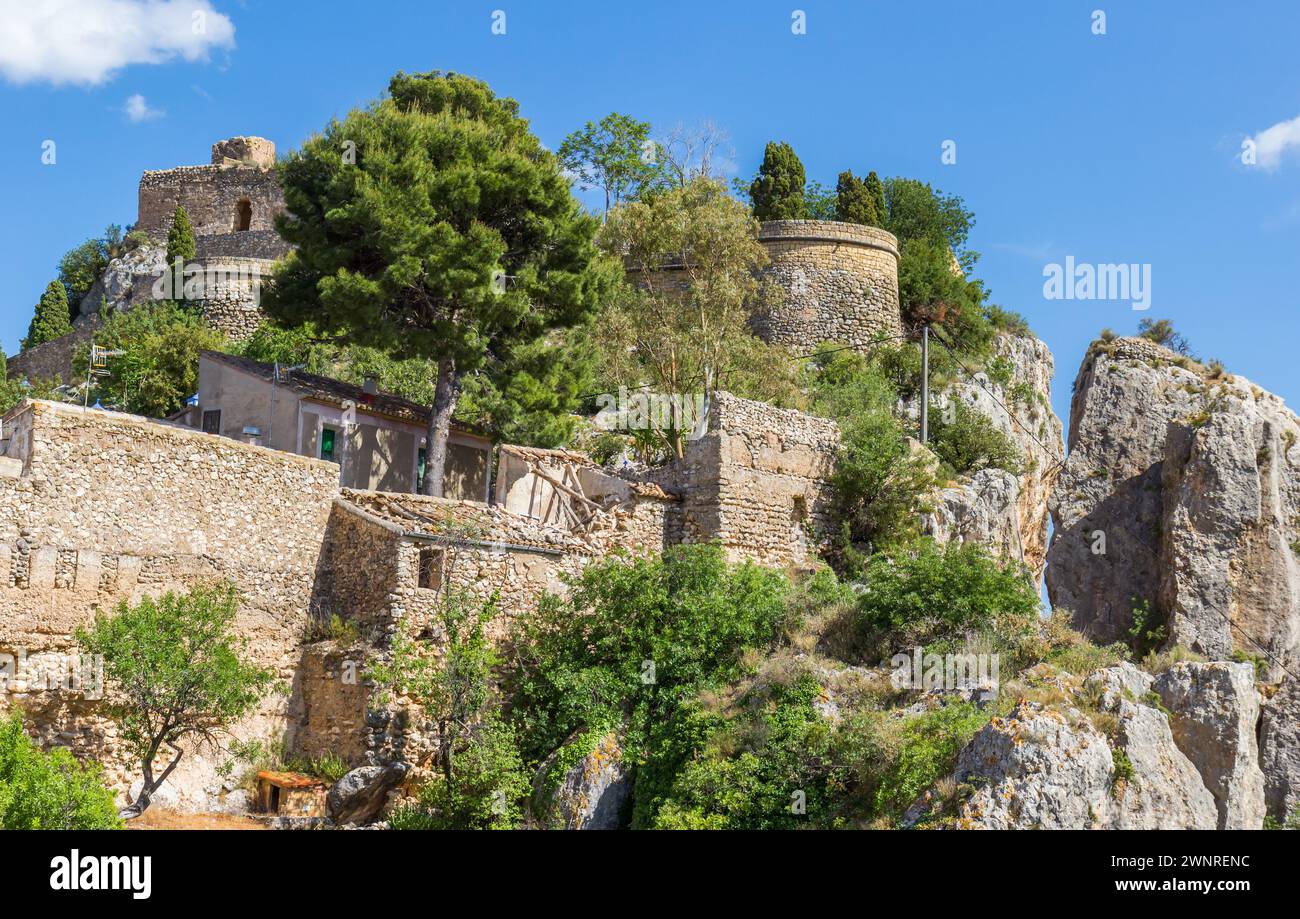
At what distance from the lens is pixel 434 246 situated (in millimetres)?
24312

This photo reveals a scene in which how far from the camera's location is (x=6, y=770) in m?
15.2

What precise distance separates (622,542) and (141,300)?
28910 millimetres

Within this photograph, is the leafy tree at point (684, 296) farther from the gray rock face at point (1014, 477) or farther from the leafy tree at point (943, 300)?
the leafy tree at point (943, 300)

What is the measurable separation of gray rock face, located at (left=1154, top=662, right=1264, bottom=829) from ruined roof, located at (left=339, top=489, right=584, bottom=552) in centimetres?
889

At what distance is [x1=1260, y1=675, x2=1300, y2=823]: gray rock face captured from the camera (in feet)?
58.1

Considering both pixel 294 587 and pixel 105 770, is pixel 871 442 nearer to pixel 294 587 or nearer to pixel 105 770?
pixel 294 587

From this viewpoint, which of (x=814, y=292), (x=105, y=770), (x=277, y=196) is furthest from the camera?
(x=277, y=196)

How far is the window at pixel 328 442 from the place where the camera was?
82.4ft

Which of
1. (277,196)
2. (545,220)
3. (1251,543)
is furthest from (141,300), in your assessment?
(1251,543)

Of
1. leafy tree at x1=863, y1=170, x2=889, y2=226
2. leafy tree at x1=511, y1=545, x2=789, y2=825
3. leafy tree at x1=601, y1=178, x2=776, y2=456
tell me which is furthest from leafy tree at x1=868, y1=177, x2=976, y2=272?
leafy tree at x1=511, y1=545, x2=789, y2=825

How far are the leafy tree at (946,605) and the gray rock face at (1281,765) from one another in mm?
3223

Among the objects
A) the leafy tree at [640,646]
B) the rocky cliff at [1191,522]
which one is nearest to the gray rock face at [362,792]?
the leafy tree at [640,646]

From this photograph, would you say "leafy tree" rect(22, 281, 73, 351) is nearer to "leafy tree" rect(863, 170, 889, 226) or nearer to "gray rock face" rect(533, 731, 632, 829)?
"leafy tree" rect(863, 170, 889, 226)

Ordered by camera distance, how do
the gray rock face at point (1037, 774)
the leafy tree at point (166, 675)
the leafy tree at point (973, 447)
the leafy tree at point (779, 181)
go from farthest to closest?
the leafy tree at point (779, 181), the leafy tree at point (973, 447), the leafy tree at point (166, 675), the gray rock face at point (1037, 774)
